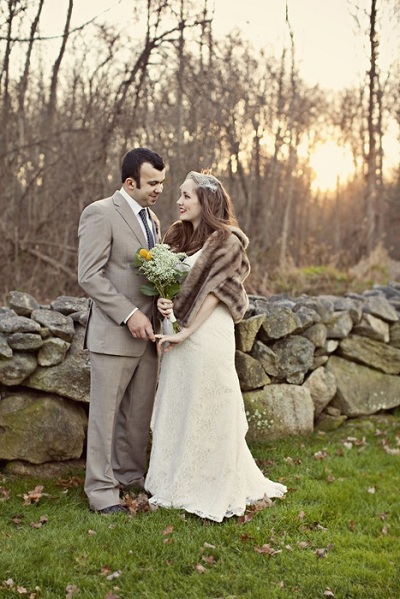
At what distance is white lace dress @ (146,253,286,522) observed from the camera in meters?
4.45

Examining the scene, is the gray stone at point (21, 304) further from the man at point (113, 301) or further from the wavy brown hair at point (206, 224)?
the wavy brown hair at point (206, 224)

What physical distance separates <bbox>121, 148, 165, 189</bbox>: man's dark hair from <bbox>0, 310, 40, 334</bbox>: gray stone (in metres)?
1.40

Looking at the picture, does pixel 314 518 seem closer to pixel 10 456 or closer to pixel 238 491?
pixel 238 491

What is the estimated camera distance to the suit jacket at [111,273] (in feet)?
14.1

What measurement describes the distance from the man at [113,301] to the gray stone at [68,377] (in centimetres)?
63

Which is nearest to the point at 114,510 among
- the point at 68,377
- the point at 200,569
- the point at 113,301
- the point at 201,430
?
the point at 201,430

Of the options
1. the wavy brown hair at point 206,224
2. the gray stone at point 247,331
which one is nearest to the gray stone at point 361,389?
the gray stone at point 247,331

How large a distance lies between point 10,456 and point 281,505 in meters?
2.03

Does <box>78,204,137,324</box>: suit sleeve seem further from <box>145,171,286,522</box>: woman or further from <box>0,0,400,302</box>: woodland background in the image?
<box>0,0,400,302</box>: woodland background

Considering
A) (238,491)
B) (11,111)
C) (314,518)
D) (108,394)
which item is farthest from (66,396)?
(11,111)

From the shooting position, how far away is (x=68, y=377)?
16.9 feet

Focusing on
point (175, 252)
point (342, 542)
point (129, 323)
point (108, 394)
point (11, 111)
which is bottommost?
point (342, 542)

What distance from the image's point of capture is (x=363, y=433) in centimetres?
660

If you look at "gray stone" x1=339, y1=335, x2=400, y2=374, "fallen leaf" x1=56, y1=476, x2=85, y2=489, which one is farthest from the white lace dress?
"gray stone" x1=339, y1=335, x2=400, y2=374
